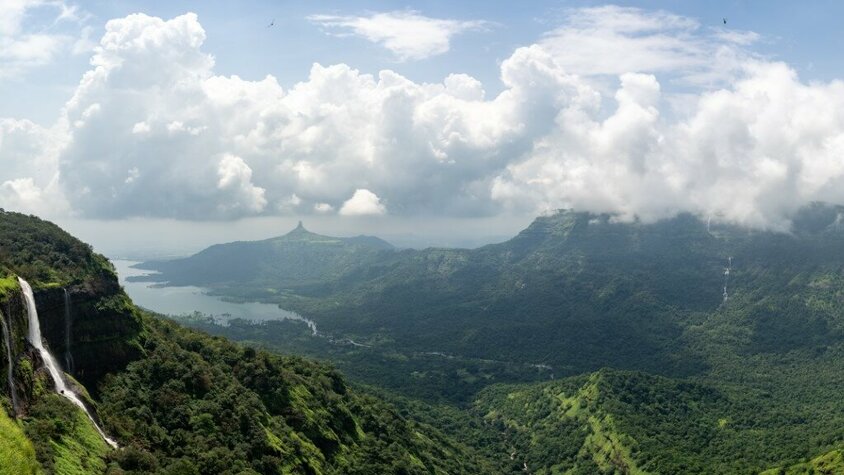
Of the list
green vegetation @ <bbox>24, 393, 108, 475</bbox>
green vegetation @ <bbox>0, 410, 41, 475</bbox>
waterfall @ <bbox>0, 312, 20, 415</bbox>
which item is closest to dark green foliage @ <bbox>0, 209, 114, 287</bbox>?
waterfall @ <bbox>0, 312, 20, 415</bbox>

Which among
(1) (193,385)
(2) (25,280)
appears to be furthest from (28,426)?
(1) (193,385)

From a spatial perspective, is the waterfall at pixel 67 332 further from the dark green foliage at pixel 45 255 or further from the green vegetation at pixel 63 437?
the green vegetation at pixel 63 437

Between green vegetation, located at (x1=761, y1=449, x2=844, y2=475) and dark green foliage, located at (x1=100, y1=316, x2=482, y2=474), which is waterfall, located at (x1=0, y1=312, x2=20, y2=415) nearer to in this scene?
dark green foliage, located at (x1=100, y1=316, x2=482, y2=474)

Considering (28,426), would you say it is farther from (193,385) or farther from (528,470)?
(528,470)

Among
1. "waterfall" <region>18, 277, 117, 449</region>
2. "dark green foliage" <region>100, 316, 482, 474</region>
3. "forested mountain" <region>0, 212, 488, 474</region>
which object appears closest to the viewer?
"forested mountain" <region>0, 212, 488, 474</region>

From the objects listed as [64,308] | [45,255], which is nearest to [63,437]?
[64,308]

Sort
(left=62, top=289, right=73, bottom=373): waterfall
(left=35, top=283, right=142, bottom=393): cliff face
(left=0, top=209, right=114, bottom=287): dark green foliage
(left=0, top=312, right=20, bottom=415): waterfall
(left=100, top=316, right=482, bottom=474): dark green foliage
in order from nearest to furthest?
(left=0, top=312, right=20, bottom=415): waterfall, (left=35, top=283, right=142, bottom=393): cliff face, (left=62, top=289, right=73, bottom=373): waterfall, (left=100, top=316, right=482, bottom=474): dark green foliage, (left=0, top=209, right=114, bottom=287): dark green foliage

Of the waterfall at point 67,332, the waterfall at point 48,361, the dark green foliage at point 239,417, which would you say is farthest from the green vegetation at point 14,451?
the waterfall at point 67,332
